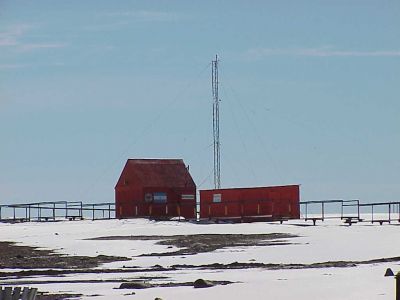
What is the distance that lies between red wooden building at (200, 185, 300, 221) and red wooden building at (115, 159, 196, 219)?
1.84 meters

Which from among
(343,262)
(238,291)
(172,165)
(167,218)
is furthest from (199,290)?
(172,165)

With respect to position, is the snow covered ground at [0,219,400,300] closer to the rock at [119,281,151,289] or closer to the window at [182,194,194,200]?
the rock at [119,281,151,289]

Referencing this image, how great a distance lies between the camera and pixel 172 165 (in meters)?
72.4

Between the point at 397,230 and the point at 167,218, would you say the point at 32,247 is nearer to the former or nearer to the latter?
the point at 397,230

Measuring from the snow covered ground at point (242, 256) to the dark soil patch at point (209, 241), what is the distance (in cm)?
75

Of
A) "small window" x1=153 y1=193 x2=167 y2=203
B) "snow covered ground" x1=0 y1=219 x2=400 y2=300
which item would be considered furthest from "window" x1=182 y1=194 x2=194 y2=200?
"snow covered ground" x1=0 y1=219 x2=400 y2=300

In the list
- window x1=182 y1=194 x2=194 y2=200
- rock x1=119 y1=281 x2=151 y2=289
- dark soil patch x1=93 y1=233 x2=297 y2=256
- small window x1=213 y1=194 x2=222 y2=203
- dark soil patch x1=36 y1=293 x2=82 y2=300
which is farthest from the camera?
window x1=182 y1=194 x2=194 y2=200

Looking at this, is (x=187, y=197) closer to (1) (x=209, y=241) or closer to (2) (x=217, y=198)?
(2) (x=217, y=198)

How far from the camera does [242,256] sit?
37.1 meters

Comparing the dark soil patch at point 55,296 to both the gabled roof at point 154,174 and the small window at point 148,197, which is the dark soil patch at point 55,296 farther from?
the gabled roof at point 154,174

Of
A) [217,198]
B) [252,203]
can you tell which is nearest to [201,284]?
[252,203]

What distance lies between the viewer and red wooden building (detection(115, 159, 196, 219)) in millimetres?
68688

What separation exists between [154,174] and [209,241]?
2476 centimetres

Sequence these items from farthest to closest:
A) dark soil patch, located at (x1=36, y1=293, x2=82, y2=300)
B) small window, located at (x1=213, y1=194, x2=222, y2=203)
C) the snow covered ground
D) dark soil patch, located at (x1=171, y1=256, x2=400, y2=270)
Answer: small window, located at (x1=213, y1=194, x2=222, y2=203) < dark soil patch, located at (x1=171, y1=256, x2=400, y2=270) < dark soil patch, located at (x1=36, y1=293, x2=82, y2=300) < the snow covered ground
